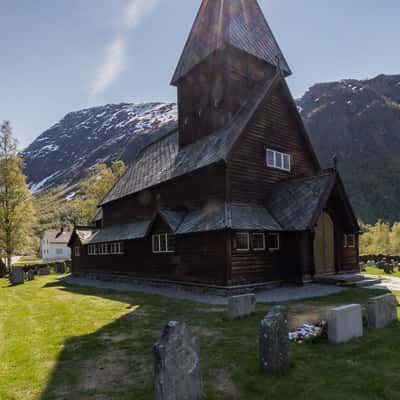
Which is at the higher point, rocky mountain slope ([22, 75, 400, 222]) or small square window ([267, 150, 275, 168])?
rocky mountain slope ([22, 75, 400, 222])

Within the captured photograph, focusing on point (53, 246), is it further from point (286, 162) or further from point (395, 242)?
point (286, 162)

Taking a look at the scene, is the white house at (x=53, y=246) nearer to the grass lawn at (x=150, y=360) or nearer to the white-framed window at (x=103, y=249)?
the white-framed window at (x=103, y=249)

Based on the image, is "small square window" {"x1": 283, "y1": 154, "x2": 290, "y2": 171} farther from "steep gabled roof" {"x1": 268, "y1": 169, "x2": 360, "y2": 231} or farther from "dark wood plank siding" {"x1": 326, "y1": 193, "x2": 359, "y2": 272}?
"dark wood plank siding" {"x1": 326, "y1": 193, "x2": 359, "y2": 272}

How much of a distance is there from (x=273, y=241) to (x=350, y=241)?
647 cm

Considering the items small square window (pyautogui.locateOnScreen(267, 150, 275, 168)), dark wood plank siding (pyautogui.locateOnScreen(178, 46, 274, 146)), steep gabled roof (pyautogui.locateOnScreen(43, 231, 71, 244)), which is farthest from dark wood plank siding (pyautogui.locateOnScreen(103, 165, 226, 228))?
steep gabled roof (pyautogui.locateOnScreen(43, 231, 71, 244))

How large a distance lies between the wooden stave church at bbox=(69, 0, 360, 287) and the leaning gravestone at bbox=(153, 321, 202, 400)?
34.9ft

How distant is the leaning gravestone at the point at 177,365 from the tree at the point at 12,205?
37.1 metres

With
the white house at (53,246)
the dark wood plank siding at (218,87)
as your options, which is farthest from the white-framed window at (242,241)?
the white house at (53,246)

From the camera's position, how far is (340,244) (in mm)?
20234

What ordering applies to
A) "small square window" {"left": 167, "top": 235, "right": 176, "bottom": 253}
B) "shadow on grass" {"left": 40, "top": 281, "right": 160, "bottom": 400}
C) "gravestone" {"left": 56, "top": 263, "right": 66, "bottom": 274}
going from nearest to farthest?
"shadow on grass" {"left": 40, "top": 281, "right": 160, "bottom": 400}, "small square window" {"left": 167, "top": 235, "right": 176, "bottom": 253}, "gravestone" {"left": 56, "top": 263, "right": 66, "bottom": 274}

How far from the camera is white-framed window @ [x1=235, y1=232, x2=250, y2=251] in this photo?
54.1 feet

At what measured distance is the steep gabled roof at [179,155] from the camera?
18.8m

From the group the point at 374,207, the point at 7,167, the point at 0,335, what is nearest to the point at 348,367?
the point at 0,335

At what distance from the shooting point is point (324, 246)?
1952 centimetres
